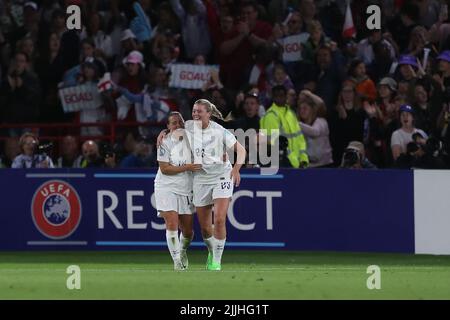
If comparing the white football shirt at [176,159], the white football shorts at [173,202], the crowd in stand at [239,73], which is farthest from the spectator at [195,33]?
the white football shorts at [173,202]

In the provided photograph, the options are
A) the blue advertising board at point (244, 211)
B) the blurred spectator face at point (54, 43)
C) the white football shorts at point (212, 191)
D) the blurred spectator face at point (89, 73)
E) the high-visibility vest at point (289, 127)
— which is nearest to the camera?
the white football shorts at point (212, 191)

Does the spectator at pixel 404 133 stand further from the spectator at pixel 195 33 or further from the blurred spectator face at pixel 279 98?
the spectator at pixel 195 33

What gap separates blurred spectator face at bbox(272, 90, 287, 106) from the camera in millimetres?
19094

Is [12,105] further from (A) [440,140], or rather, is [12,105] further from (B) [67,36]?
(A) [440,140]

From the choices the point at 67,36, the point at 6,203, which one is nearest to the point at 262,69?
the point at 67,36

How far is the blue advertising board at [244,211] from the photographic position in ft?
60.1

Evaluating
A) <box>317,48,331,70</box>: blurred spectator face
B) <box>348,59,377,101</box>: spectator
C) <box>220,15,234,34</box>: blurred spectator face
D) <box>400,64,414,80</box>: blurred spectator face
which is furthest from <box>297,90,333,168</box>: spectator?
<box>220,15,234,34</box>: blurred spectator face

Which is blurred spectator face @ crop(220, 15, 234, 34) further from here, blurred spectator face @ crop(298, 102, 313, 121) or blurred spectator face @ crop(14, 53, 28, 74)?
blurred spectator face @ crop(14, 53, 28, 74)

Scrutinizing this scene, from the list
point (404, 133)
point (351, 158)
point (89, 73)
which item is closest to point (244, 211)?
point (351, 158)

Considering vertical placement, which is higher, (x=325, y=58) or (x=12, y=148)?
(x=325, y=58)

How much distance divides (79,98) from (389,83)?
5.32 metres

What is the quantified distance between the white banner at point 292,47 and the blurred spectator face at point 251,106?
178 centimetres

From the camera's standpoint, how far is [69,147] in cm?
2034

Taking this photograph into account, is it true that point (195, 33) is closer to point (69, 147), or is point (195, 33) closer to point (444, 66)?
point (69, 147)
